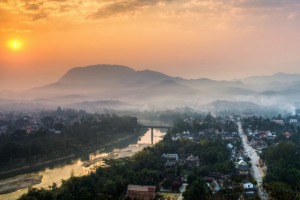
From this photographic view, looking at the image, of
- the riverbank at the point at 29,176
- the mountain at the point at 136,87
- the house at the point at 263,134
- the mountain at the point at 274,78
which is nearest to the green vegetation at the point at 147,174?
the riverbank at the point at 29,176

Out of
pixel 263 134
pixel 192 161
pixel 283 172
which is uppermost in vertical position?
pixel 263 134

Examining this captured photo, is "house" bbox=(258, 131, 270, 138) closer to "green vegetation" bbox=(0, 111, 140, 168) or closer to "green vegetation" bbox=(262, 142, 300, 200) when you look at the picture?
"green vegetation" bbox=(262, 142, 300, 200)

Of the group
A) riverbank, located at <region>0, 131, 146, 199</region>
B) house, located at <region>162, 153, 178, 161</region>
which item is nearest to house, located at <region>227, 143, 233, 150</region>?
house, located at <region>162, 153, 178, 161</region>

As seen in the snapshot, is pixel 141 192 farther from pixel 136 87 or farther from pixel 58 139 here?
pixel 136 87

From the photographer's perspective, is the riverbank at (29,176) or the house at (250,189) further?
the riverbank at (29,176)

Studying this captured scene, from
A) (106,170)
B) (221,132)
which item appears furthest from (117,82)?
(106,170)

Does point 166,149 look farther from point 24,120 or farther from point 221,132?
point 24,120

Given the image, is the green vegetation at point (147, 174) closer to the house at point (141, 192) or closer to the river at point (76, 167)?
the house at point (141, 192)

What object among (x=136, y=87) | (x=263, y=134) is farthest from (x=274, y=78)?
(x=263, y=134)

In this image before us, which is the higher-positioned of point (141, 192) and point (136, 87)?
point (136, 87)
